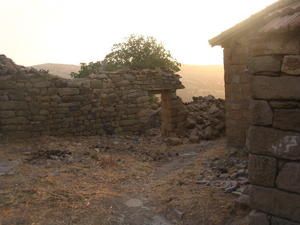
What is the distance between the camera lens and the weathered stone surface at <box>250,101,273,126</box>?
13.6 ft

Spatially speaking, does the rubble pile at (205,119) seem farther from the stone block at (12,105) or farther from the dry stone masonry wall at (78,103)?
the stone block at (12,105)

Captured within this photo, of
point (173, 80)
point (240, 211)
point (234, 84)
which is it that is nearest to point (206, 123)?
point (173, 80)

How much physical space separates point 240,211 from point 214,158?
3.88 metres

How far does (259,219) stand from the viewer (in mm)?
4348

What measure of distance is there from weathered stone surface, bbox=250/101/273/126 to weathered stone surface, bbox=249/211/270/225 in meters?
0.95

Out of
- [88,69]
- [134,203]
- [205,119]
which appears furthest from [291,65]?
[88,69]

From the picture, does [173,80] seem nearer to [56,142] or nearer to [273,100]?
[56,142]

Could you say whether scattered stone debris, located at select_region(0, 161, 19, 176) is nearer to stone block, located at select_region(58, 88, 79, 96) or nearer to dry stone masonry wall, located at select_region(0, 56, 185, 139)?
dry stone masonry wall, located at select_region(0, 56, 185, 139)

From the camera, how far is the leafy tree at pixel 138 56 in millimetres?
19875

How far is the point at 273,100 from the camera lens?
13.5 feet

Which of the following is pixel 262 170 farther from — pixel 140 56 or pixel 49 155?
pixel 140 56

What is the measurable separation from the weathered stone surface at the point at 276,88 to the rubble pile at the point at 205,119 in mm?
8460

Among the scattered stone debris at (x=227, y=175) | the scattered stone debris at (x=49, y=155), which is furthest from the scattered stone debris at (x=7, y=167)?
the scattered stone debris at (x=227, y=175)

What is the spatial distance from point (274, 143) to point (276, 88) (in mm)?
542
